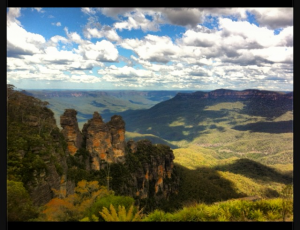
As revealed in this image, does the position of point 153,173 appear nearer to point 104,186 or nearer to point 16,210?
point 104,186

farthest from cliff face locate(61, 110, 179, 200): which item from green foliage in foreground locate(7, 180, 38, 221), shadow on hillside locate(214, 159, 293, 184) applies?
shadow on hillside locate(214, 159, 293, 184)

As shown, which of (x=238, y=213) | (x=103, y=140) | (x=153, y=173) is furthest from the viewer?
(x=153, y=173)

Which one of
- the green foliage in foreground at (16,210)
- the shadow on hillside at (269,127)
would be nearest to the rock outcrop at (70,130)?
the green foliage in foreground at (16,210)

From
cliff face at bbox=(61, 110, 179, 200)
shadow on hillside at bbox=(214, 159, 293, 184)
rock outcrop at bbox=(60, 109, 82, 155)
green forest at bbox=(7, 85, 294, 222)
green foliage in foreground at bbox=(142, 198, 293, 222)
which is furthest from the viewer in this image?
shadow on hillside at bbox=(214, 159, 293, 184)

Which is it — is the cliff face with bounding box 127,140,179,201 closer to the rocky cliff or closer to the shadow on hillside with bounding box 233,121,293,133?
the rocky cliff

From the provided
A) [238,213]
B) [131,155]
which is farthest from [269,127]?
[238,213]

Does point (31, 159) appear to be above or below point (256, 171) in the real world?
above
